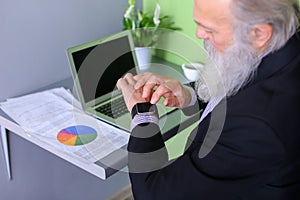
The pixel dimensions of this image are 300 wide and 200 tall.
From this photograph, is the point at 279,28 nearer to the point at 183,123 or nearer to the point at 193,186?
the point at 193,186

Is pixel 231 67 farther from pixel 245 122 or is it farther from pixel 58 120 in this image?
pixel 58 120

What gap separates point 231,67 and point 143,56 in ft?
2.67

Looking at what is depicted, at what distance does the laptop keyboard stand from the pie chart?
0.11 meters

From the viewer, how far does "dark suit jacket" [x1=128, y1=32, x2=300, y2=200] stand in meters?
0.75

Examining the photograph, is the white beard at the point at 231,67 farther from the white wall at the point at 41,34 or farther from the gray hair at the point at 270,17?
the white wall at the point at 41,34

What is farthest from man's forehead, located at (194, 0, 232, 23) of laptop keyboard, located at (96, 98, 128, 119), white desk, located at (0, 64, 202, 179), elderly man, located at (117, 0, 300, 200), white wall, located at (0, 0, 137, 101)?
white wall, located at (0, 0, 137, 101)

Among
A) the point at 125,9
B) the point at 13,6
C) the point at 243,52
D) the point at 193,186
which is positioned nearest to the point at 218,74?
the point at 243,52

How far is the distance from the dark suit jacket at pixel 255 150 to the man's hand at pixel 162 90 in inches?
8.0

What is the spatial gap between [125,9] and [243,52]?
1.00m

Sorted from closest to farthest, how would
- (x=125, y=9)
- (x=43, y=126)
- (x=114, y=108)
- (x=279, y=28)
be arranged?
(x=279, y=28) → (x=43, y=126) → (x=114, y=108) → (x=125, y=9)

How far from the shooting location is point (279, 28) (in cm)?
76

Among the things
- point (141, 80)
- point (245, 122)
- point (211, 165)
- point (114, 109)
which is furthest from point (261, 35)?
point (114, 109)

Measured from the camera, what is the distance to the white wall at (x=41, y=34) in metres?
1.34

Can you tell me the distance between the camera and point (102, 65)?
1.41m
